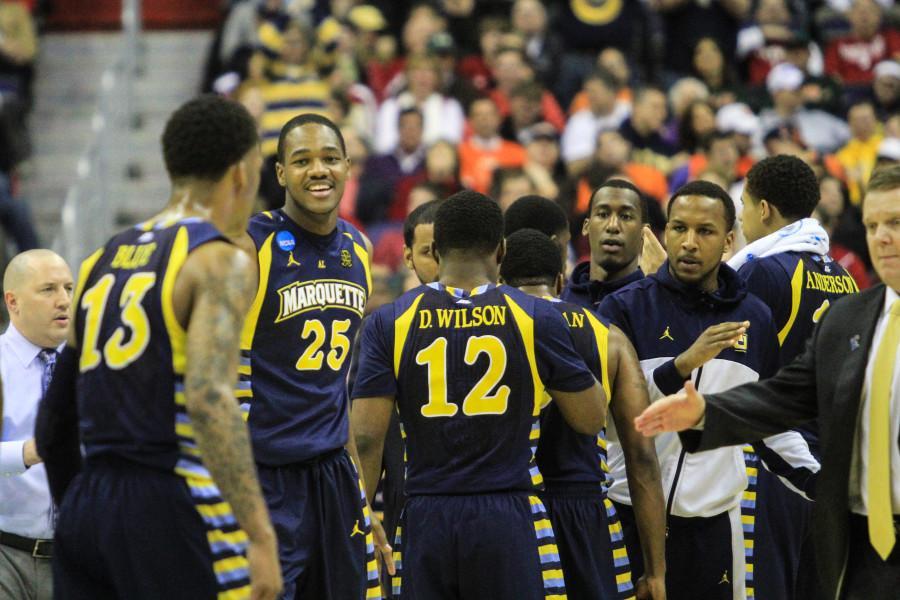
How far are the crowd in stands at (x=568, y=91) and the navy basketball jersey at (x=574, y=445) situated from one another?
6221mm

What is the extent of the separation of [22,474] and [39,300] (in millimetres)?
890

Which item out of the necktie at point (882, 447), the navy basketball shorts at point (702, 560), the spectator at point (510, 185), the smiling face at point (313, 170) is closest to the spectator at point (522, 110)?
the spectator at point (510, 185)

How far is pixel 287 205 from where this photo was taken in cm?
690

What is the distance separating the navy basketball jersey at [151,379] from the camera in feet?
16.4

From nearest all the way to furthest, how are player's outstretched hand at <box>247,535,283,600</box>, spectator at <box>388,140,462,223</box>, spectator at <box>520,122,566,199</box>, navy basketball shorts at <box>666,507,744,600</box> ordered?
player's outstretched hand at <box>247,535,283,600</box>, navy basketball shorts at <box>666,507,744,600</box>, spectator at <box>388,140,462,223</box>, spectator at <box>520,122,566,199</box>

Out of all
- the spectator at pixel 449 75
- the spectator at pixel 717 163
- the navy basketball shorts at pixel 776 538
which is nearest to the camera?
the navy basketball shorts at pixel 776 538

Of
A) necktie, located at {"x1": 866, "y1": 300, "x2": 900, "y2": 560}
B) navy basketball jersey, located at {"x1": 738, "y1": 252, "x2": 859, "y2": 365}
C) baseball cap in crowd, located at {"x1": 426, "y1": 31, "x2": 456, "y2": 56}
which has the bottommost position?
necktie, located at {"x1": 866, "y1": 300, "x2": 900, "y2": 560}

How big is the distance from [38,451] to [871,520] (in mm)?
3159

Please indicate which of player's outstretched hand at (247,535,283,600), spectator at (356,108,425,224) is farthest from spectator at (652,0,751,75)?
player's outstretched hand at (247,535,283,600)

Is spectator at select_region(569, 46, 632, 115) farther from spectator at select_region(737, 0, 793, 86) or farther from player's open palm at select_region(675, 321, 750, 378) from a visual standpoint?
player's open palm at select_region(675, 321, 750, 378)

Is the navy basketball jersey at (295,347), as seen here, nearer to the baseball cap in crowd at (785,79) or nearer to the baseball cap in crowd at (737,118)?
the baseball cap in crowd at (737,118)

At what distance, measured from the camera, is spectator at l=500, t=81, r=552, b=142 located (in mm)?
15914

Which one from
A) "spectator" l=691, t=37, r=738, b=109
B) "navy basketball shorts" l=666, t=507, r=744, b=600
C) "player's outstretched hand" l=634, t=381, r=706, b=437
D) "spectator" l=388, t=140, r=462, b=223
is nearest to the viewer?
"player's outstretched hand" l=634, t=381, r=706, b=437

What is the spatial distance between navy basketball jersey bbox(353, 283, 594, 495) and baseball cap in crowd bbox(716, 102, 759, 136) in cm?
977
